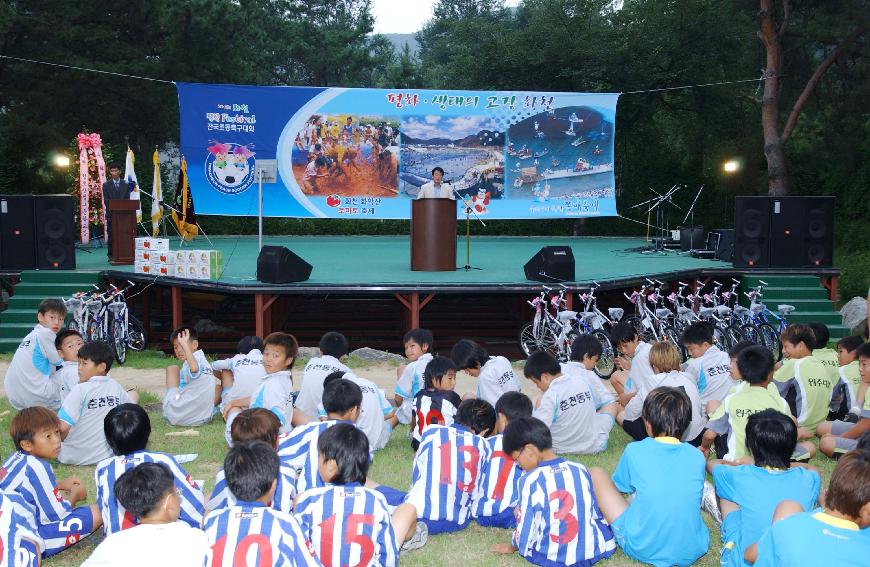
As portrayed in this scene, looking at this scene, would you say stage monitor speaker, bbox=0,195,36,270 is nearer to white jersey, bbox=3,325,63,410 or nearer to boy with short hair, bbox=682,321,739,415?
white jersey, bbox=3,325,63,410

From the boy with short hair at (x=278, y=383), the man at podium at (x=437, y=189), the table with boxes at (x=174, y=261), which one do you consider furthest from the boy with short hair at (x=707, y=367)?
the table with boxes at (x=174, y=261)

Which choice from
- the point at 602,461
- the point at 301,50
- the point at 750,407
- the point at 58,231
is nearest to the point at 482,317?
the point at 58,231

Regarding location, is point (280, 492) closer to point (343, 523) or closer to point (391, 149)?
point (343, 523)

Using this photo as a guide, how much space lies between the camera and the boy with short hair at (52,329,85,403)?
7664 millimetres

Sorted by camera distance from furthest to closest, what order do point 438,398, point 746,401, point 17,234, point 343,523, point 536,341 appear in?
point 17,234, point 536,341, point 438,398, point 746,401, point 343,523

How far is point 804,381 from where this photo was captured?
7.13m

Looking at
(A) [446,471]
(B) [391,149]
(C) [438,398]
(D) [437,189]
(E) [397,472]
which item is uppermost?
(B) [391,149]

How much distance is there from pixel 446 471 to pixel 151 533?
1.94 m

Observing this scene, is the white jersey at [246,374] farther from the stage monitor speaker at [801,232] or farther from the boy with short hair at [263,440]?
the stage monitor speaker at [801,232]

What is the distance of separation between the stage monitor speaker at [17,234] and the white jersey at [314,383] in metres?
7.87

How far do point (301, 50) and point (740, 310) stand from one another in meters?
26.6

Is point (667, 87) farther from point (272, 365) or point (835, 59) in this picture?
point (272, 365)

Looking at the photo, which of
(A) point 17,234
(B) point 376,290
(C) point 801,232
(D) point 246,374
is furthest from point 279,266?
(C) point 801,232

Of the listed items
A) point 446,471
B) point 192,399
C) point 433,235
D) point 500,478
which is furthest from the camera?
point 433,235
